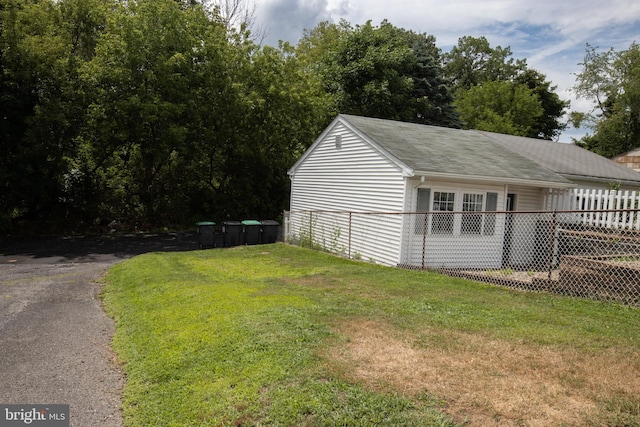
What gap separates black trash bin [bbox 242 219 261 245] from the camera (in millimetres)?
15922

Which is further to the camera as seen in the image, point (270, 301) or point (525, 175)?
point (525, 175)

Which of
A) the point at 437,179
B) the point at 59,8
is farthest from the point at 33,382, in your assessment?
the point at 59,8

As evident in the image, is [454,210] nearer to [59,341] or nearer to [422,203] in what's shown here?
[422,203]

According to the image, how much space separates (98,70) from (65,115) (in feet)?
7.35

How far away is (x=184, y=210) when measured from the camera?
22062mm

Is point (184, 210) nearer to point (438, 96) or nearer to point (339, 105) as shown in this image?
point (339, 105)

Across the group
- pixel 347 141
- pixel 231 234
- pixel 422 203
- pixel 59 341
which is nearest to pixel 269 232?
pixel 231 234

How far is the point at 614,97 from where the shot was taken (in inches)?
1430

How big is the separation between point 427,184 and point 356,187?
8.24 feet

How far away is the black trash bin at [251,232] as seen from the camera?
15.9 meters

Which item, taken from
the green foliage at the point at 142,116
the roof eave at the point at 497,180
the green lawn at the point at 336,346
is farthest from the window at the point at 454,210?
the green foliage at the point at 142,116

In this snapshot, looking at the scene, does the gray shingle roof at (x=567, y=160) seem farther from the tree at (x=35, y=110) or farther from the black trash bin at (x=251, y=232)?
the tree at (x=35, y=110)

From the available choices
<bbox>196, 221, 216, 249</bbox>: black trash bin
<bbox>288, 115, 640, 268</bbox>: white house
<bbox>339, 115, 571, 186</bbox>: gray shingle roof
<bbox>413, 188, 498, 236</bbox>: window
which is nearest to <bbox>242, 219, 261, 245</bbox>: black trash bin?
<bbox>196, 221, 216, 249</bbox>: black trash bin

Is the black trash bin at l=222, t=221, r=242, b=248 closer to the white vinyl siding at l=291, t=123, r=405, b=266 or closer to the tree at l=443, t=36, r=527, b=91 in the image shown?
the white vinyl siding at l=291, t=123, r=405, b=266
